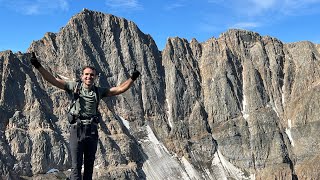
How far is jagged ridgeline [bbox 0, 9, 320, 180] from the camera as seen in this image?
122875mm

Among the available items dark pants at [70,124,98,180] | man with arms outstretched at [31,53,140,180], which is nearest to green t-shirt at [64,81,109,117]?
man with arms outstretched at [31,53,140,180]

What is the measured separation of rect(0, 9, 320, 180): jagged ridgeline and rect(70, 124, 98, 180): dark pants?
109 meters

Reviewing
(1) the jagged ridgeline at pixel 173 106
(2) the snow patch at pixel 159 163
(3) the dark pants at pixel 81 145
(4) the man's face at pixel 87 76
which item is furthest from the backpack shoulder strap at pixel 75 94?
(2) the snow patch at pixel 159 163

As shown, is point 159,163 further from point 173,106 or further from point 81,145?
point 81,145

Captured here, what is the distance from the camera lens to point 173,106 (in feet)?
492

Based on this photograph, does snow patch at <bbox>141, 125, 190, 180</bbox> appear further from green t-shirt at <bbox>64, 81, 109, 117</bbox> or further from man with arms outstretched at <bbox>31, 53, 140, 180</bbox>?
green t-shirt at <bbox>64, 81, 109, 117</bbox>

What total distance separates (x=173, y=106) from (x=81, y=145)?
460ft

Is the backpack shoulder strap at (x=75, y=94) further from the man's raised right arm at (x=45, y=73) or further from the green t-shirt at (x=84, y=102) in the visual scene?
the man's raised right arm at (x=45, y=73)

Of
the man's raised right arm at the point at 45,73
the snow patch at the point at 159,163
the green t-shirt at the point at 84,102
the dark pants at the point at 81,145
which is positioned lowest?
the dark pants at the point at 81,145

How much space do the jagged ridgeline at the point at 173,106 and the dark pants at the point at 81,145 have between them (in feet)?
358

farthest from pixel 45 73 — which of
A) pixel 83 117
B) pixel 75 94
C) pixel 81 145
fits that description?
pixel 81 145

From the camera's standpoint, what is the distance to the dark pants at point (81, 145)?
980cm

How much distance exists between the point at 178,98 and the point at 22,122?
2138 inches

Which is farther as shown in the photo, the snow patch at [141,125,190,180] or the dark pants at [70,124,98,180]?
the snow patch at [141,125,190,180]
